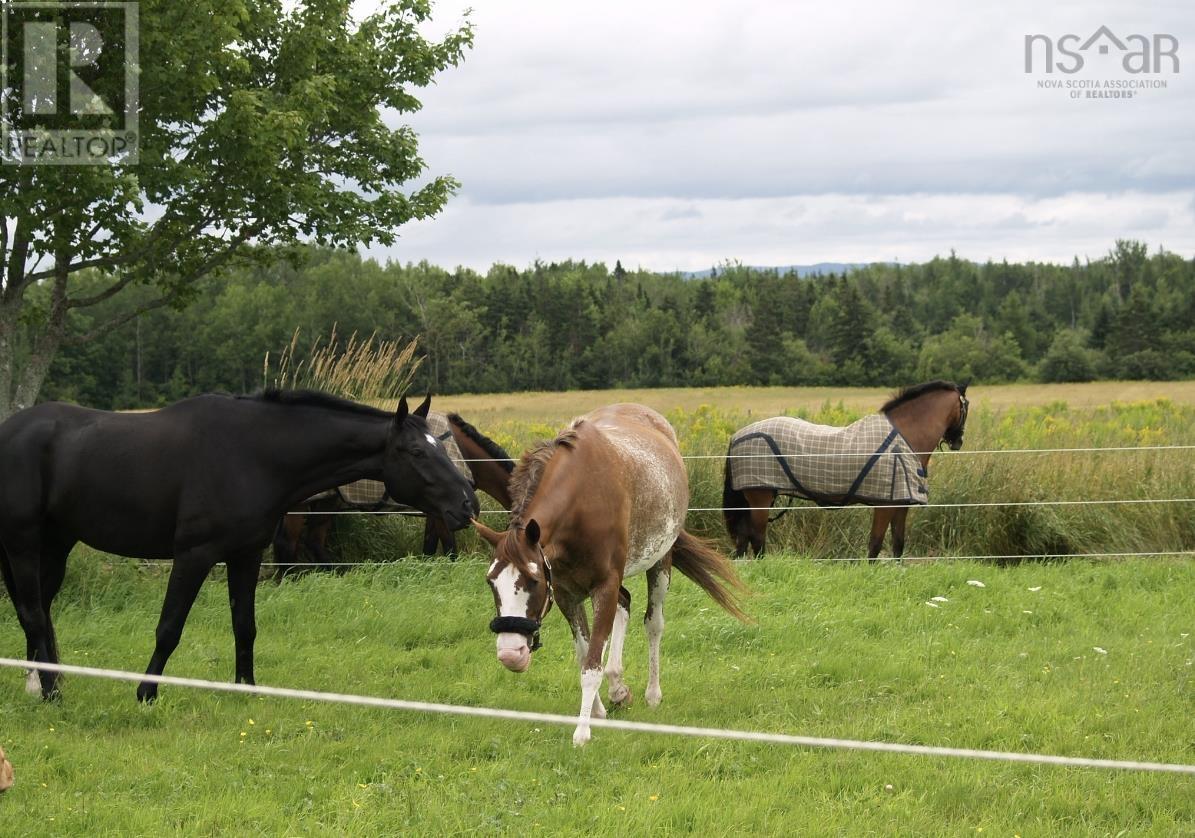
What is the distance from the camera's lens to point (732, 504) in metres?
11.0

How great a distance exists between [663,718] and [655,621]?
2.54 ft

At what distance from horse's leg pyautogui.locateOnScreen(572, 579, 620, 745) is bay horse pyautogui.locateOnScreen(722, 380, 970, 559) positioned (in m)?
5.06

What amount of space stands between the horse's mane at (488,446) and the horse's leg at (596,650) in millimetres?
4586

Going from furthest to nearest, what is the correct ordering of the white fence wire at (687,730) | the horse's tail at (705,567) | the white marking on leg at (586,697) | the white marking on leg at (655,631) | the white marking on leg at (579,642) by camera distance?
the horse's tail at (705,567), the white marking on leg at (655,631), the white marking on leg at (579,642), the white marking on leg at (586,697), the white fence wire at (687,730)

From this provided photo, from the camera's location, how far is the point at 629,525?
6027 millimetres

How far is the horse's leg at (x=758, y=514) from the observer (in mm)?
10734

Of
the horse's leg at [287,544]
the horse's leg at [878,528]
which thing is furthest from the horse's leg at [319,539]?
the horse's leg at [878,528]

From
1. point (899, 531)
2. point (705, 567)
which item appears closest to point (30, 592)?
point (705, 567)

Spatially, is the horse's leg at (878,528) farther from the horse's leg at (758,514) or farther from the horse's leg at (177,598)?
the horse's leg at (177,598)

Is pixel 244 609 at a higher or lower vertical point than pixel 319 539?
higher

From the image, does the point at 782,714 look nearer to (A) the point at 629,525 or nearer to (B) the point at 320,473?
(A) the point at 629,525

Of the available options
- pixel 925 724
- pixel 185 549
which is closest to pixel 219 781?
pixel 185 549

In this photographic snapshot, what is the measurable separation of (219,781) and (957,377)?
58213mm

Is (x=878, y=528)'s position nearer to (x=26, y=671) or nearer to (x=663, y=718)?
(x=663, y=718)
